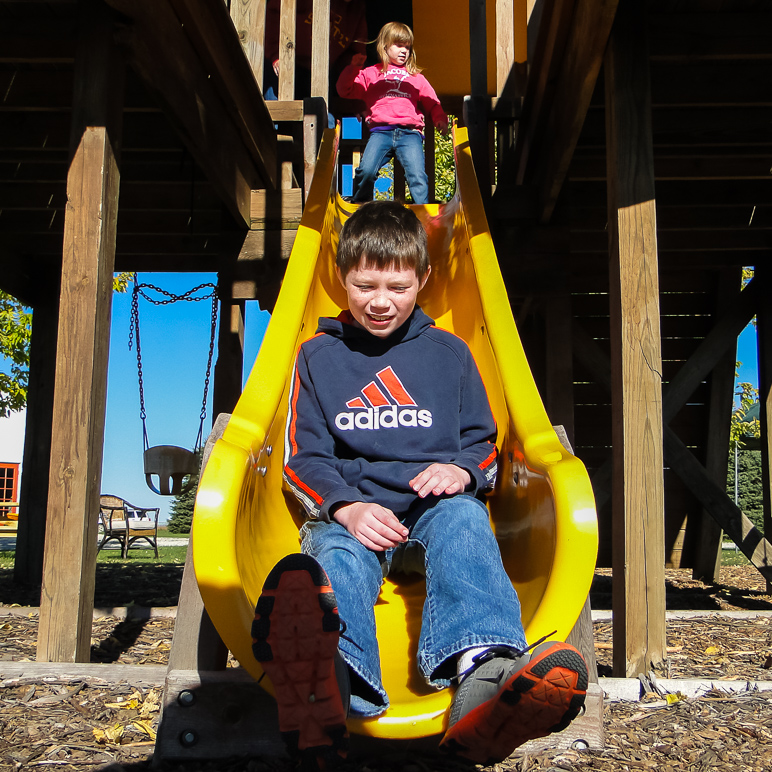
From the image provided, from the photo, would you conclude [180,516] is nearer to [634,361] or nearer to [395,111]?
[395,111]

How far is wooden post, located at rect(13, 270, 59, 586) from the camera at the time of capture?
5.06 metres

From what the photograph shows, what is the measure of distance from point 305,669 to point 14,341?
10.6m

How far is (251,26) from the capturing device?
4.01m

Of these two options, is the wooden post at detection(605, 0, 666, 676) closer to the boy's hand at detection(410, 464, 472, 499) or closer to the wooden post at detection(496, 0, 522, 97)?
the boy's hand at detection(410, 464, 472, 499)

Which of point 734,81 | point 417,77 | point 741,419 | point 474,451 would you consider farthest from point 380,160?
point 741,419

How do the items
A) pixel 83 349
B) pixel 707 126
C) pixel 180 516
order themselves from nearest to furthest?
pixel 83 349
pixel 707 126
pixel 180 516

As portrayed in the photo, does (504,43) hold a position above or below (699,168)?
above

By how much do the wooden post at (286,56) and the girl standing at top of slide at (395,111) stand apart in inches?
17.5

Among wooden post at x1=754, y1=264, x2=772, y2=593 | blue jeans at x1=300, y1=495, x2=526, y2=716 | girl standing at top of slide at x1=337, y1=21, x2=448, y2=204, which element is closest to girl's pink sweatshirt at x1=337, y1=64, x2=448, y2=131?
girl standing at top of slide at x1=337, y1=21, x2=448, y2=204

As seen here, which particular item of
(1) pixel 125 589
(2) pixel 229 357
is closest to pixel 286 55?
(2) pixel 229 357

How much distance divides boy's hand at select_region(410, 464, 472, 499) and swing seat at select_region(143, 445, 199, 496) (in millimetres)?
1918

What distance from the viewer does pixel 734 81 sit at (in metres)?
3.31

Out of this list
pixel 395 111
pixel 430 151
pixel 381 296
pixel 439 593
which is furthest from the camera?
pixel 430 151

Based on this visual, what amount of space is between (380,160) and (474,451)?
2848 millimetres
